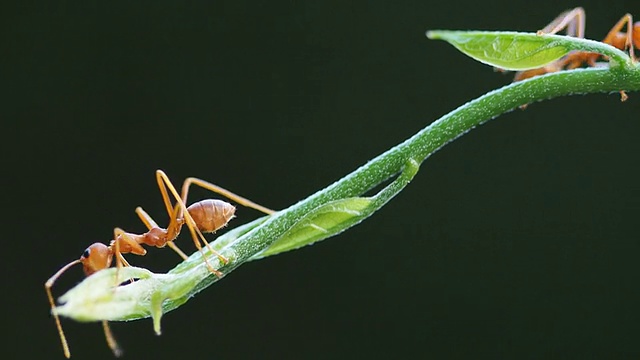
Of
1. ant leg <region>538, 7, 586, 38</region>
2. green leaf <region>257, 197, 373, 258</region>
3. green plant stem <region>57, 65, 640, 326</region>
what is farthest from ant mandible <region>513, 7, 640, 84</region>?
green leaf <region>257, 197, 373, 258</region>

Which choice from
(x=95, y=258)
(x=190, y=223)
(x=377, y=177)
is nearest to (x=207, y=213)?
(x=190, y=223)

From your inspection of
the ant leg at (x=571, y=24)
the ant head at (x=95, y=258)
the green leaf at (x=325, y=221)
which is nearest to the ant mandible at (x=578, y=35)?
the ant leg at (x=571, y=24)

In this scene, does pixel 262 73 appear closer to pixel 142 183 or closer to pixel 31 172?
pixel 142 183

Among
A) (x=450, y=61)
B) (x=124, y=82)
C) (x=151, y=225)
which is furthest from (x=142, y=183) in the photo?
(x=151, y=225)

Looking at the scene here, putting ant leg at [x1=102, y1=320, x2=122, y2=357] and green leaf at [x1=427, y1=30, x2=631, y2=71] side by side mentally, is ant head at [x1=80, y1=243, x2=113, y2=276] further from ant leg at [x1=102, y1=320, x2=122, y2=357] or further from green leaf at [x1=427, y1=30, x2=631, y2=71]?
green leaf at [x1=427, y1=30, x2=631, y2=71]

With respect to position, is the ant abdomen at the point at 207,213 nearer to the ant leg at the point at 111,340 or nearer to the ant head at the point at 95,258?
the ant head at the point at 95,258
